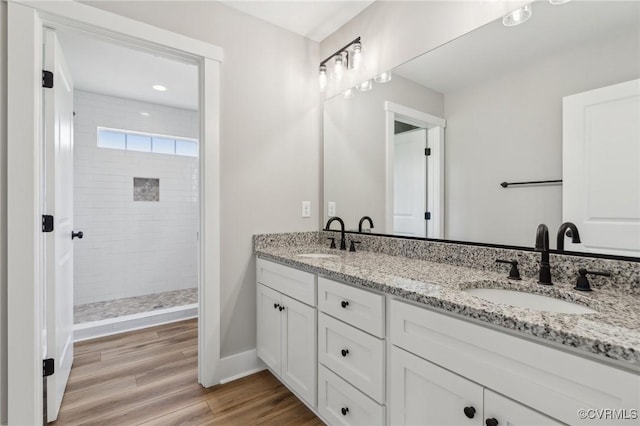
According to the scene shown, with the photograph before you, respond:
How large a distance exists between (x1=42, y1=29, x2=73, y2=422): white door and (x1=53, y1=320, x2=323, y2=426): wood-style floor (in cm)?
16

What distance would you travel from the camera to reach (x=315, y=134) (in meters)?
2.41

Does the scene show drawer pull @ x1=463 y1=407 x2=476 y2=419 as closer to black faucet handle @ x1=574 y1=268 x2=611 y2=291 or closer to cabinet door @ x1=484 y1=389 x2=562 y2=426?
cabinet door @ x1=484 y1=389 x2=562 y2=426

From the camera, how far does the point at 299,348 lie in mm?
1645

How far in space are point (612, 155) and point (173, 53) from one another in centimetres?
219

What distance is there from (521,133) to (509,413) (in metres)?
1.08


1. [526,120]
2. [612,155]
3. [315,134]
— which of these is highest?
[315,134]

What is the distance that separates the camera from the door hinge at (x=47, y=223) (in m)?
1.50

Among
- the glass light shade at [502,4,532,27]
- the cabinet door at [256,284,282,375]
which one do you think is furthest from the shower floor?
the glass light shade at [502,4,532,27]

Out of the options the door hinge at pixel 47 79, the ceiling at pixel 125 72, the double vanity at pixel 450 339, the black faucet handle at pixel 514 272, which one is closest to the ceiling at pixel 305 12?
the ceiling at pixel 125 72

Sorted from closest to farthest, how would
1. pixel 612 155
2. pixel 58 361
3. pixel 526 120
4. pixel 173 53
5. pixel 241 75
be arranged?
pixel 612 155, pixel 526 120, pixel 58 361, pixel 173 53, pixel 241 75

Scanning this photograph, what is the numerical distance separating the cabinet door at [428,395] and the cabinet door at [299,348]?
1.69 ft

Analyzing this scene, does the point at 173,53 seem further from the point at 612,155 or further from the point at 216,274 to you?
the point at 612,155

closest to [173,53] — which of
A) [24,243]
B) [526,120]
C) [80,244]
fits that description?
[24,243]

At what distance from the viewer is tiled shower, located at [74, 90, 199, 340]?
3.52 m
